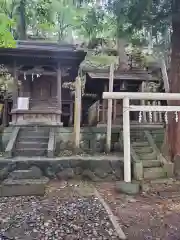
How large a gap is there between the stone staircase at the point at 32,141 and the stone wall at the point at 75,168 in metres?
1.16

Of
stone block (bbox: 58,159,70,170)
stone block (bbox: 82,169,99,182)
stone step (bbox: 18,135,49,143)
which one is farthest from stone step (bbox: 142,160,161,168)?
stone step (bbox: 18,135,49,143)

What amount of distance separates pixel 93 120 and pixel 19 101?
→ 15.3 feet

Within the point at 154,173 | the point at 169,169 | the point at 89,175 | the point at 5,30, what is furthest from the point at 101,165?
the point at 5,30

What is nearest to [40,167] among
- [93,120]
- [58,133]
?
[58,133]

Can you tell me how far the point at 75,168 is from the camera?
896 centimetres

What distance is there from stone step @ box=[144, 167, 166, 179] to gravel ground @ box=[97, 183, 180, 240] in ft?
3.11

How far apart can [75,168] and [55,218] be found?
3808 millimetres

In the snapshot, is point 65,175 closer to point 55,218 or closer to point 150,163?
point 150,163

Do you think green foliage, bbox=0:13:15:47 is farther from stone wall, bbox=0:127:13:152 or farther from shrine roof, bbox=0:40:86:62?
shrine roof, bbox=0:40:86:62

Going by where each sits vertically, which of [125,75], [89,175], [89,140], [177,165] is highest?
[125,75]

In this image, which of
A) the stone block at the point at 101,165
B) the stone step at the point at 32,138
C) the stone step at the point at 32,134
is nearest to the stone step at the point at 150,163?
the stone block at the point at 101,165

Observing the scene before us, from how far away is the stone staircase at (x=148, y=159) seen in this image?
8.51m

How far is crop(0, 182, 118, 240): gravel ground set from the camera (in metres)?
4.44

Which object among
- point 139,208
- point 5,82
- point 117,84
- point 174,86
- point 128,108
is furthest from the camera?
point 5,82
